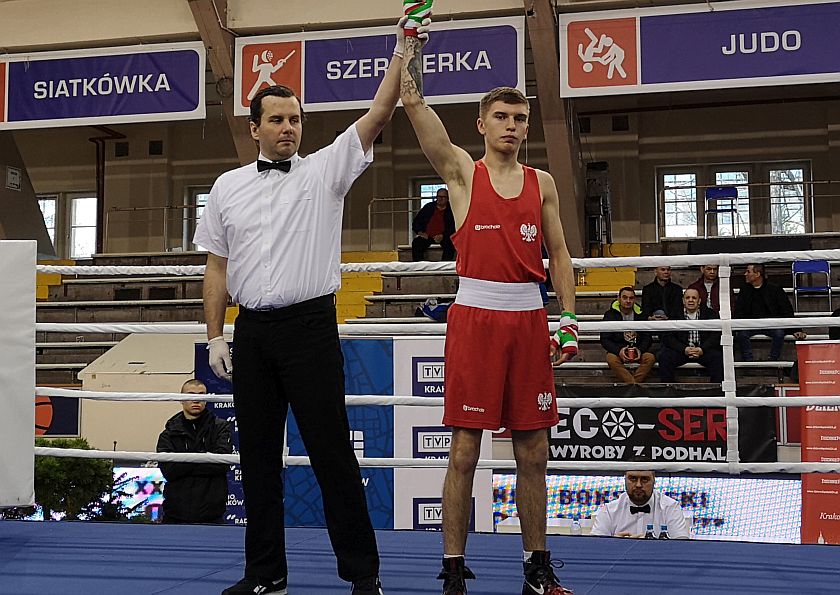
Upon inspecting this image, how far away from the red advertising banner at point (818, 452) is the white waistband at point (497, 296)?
276cm

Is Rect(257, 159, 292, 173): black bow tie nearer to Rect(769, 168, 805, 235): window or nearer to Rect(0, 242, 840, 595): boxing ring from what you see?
Rect(0, 242, 840, 595): boxing ring

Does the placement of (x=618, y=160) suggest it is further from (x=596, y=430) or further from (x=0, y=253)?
(x=0, y=253)

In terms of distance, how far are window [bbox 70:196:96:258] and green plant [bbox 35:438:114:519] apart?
10250 mm

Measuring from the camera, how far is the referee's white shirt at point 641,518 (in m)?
4.20

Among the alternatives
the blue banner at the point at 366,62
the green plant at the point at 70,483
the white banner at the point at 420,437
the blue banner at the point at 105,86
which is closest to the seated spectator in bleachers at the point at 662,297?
the blue banner at the point at 366,62

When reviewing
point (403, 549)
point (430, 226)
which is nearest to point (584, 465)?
point (403, 549)

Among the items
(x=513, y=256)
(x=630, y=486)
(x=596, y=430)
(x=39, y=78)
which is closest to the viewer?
(x=513, y=256)

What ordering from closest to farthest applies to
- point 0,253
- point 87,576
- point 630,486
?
point 87,576, point 0,253, point 630,486

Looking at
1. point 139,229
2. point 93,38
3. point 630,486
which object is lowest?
point 630,486

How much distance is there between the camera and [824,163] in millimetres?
12227

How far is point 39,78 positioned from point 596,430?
18.7ft

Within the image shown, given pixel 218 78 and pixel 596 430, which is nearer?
pixel 596 430

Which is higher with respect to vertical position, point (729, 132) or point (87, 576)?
point (729, 132)

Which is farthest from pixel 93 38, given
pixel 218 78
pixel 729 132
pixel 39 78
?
pixel 729 132
